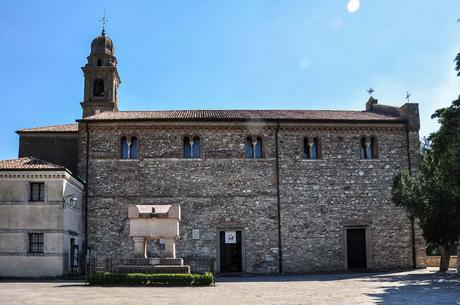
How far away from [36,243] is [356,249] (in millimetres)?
18201

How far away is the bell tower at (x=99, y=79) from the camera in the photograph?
4794cm

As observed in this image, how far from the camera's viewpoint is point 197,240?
101 feet

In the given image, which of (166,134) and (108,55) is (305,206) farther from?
(108,55)

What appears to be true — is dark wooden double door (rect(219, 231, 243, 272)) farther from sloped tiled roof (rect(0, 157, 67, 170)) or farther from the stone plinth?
sloped tiled roof (rect(0, 157, 67, 170))

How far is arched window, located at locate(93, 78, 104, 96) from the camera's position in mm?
Answer: 48906

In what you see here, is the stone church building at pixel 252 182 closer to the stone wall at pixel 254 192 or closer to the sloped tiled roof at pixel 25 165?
the stone wall at pixel 254 192

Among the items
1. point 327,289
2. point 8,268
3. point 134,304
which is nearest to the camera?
point 134,304

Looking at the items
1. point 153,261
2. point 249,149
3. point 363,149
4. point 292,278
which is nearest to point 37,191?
point 153,261

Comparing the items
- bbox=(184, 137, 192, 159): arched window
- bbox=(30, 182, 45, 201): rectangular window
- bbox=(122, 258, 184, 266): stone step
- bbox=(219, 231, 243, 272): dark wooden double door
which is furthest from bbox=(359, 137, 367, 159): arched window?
bbox=(30, 182, 45, 201): rectangular window

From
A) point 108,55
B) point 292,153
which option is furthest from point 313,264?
point 108,55

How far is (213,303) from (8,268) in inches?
629

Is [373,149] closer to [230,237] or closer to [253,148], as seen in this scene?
[253,148]

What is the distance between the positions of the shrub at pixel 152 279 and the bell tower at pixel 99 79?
2884 cm

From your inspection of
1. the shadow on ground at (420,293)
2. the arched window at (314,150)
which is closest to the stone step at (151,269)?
the shadow on ground at (420,293)
